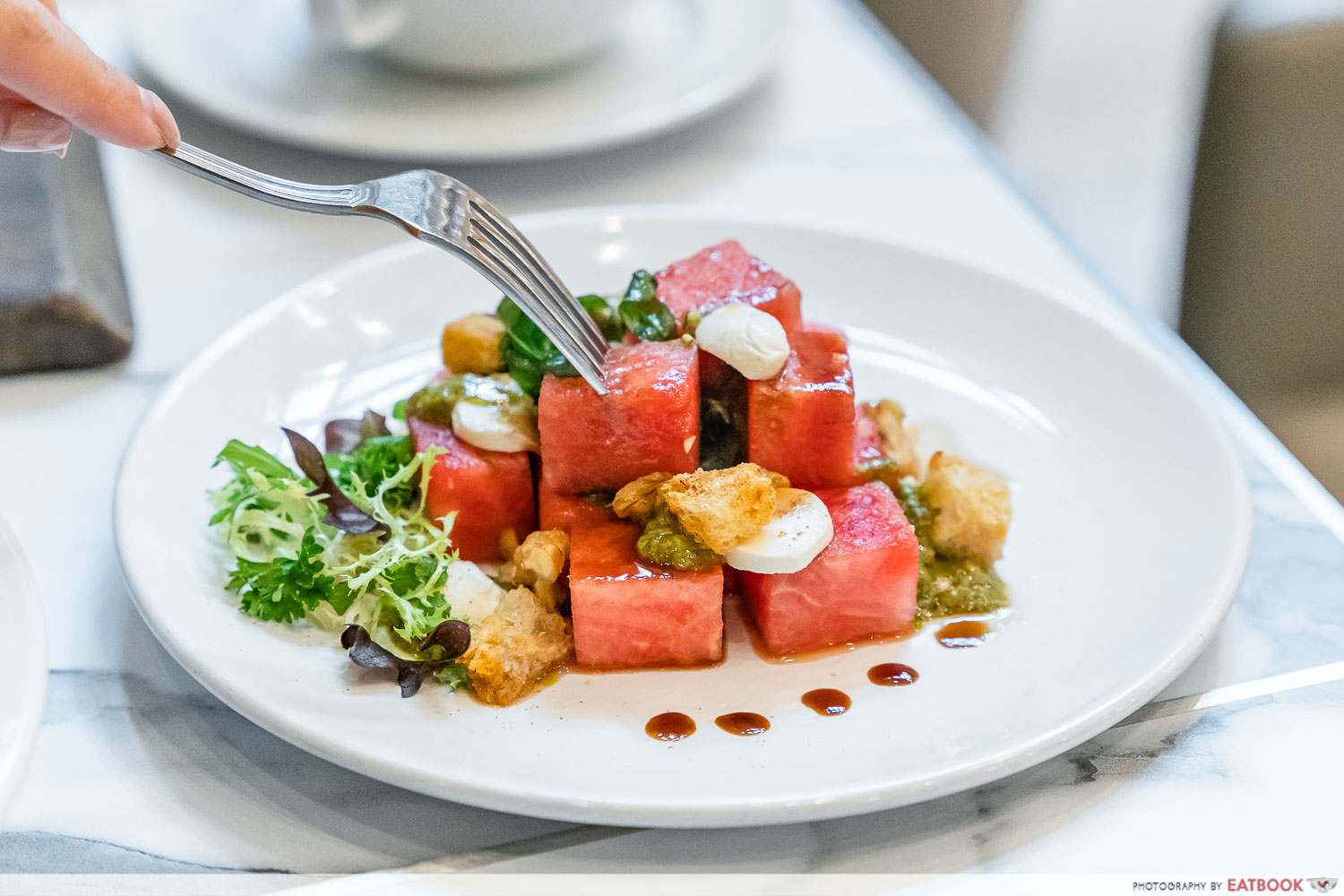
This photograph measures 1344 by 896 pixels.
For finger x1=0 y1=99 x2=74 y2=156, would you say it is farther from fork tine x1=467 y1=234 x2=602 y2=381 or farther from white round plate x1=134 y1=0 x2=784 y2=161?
white round plate x1=134 y1=0 x2=784 y2=161

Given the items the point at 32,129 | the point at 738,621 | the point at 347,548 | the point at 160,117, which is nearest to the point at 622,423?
the point at 738,621

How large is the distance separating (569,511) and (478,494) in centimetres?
13

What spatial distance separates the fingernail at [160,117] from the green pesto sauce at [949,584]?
42.2 inches

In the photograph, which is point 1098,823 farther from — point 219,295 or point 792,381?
point 219,295

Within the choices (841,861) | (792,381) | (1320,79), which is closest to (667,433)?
(792,381)

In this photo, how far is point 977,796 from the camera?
137cm

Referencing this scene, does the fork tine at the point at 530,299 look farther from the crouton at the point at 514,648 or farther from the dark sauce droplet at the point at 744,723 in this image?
the dark sauce droplet at the point at 744,723

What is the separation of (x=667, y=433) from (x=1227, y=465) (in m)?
0.79

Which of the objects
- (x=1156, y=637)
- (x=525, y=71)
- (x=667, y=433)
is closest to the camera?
(x=1156, y=637)

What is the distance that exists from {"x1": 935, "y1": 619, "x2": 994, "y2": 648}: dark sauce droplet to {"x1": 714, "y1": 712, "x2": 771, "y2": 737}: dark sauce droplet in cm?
29

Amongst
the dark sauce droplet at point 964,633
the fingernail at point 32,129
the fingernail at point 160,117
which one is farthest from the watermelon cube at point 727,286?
the fingernail at point 32,129

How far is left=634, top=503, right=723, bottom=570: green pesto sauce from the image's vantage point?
59.2 inches

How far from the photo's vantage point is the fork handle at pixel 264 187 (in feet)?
4.49

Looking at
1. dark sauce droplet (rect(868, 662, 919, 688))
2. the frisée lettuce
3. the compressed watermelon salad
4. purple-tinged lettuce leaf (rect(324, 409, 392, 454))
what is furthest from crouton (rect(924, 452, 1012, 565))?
purple-tinged lettuce leaf (rect(324, 409, 392, 454))
